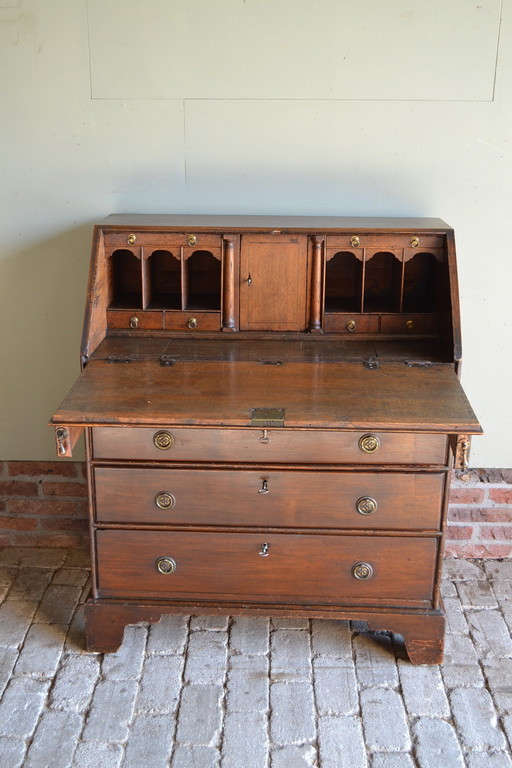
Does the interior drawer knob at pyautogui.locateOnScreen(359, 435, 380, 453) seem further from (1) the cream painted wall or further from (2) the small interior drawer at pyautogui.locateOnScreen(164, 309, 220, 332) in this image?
(1) the cream painted wall

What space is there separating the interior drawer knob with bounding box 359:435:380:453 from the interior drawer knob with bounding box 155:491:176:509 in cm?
63

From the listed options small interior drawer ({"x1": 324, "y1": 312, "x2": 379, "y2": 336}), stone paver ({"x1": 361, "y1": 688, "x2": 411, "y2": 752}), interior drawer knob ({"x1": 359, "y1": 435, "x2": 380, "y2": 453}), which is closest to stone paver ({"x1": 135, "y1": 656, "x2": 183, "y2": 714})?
stone paver ({"x1": 361, "y1": 688, "x2": 411, "y2": 752})

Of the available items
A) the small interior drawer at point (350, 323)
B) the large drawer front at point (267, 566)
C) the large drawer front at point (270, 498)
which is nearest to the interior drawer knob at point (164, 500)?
the large drawer front at point (270, 498)

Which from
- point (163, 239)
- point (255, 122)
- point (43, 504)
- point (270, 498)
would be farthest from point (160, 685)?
point (255, 122)

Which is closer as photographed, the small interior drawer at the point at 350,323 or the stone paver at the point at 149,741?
the stone paver at the point at 149,741

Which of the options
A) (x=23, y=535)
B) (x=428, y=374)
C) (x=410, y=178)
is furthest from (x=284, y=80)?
(x=23, y=535)

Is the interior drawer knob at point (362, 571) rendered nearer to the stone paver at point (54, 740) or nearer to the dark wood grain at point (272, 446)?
the dark wood grain at point (272, 446)

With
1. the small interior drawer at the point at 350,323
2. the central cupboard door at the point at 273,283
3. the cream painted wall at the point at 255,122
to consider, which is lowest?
the small interior drawer at the point at 350,323

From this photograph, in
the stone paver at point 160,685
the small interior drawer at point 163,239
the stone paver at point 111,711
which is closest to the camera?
the stone paver at point 111,711

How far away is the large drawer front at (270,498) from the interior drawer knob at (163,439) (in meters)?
0.10

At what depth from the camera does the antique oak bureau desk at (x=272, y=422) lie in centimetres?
267

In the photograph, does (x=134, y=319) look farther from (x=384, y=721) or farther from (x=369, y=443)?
(x=384, y=721)

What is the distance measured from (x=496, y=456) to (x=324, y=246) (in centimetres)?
116

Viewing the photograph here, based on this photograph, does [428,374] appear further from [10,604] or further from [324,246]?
[10,604]
